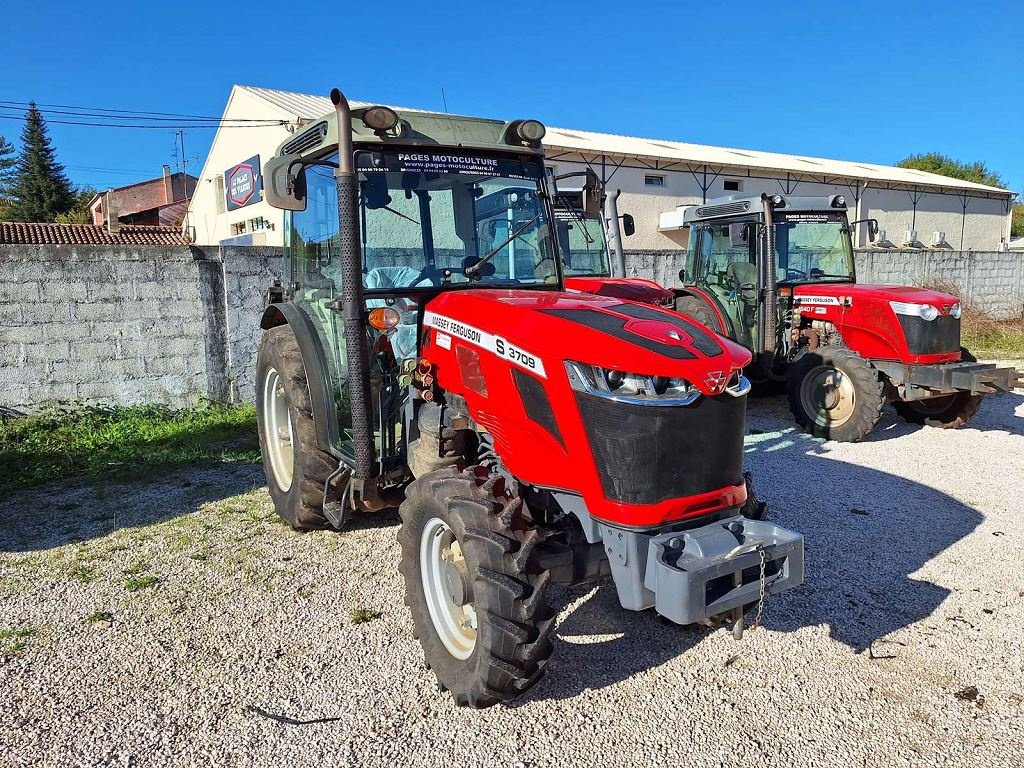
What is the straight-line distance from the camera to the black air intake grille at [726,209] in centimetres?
778

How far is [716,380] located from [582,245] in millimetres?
5541

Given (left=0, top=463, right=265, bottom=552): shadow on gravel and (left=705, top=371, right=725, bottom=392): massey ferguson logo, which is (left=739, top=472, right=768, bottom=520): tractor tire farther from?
(left=0, top=463, right=265, bottom=552): shadow on gravel

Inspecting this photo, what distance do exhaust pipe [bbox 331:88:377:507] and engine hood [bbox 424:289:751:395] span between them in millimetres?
390

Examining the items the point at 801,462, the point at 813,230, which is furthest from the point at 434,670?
the point at 813,230

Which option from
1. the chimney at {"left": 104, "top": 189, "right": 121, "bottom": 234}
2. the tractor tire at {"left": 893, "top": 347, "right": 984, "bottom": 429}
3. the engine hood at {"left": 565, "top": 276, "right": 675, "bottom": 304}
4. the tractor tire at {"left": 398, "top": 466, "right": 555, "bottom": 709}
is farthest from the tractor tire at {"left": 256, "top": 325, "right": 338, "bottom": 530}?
the chimney at {"left": 104, "top": 189, "right": 121, "bottom": 234}

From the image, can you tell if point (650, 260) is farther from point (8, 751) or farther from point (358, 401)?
point (8, 751)

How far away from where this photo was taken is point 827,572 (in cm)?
396

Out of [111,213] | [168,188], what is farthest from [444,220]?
[168,188]

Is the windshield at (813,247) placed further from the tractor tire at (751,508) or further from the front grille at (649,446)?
the front grille at (649,446)

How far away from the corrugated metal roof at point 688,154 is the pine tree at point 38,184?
98.6 feet

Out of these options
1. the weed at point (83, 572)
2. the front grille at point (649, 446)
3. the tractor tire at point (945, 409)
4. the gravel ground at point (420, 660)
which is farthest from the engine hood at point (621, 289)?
the weed at point (83, 572)

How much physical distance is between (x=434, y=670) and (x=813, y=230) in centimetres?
650

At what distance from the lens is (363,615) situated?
348 cm

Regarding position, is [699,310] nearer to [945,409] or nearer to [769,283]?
[769,283]
